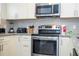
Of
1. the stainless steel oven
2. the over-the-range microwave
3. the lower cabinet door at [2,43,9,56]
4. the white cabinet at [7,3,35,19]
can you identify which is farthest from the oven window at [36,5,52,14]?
the lower cabinet door at [2,43,9,56]

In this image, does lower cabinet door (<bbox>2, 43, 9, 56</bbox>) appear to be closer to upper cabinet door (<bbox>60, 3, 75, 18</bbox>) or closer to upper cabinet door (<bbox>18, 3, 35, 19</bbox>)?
upper cabinet door (<bbox>18, 3, 35, 19</bbox>)

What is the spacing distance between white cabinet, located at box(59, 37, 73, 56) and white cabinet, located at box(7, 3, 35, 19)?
1.02m

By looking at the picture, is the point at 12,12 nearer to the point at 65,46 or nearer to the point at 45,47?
the point at 45,47

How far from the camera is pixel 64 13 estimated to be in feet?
11.7

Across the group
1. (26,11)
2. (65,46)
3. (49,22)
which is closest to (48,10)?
(49,22)

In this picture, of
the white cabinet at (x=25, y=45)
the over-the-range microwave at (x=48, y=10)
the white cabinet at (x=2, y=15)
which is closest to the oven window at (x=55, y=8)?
the over-the-range microwave at (x=48, y=10)

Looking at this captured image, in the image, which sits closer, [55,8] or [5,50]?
[5,50]

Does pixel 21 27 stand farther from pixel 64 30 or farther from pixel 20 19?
pixel 64 30

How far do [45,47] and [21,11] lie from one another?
1.16 meters

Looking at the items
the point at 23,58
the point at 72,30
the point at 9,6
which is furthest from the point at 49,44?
the point at 23,58

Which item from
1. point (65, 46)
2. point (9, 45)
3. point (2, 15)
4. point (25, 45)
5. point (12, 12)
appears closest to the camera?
point (65, 46)

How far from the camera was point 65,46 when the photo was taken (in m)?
3.29

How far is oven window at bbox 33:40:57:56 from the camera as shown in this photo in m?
3.44

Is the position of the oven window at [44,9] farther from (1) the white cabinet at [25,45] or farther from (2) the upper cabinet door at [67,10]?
(1) the white cabinet at [25,45]
